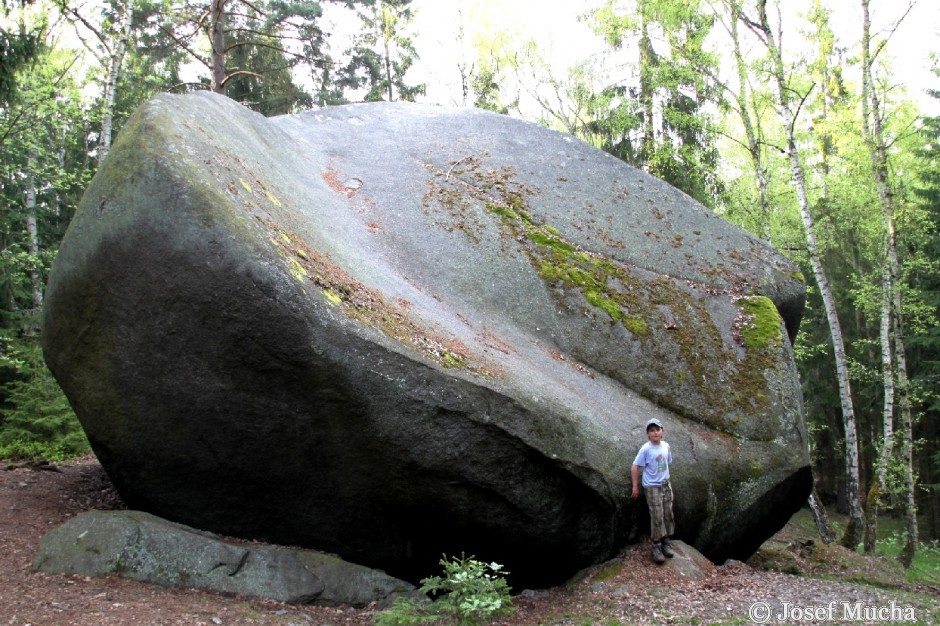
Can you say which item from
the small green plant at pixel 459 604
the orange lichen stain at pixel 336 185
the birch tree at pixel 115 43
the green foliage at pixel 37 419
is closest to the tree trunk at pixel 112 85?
the birch tree at pixel 115 43

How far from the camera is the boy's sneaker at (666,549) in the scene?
7.34m

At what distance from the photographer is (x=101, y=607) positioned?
5.23 m

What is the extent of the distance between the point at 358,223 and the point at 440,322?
8.85 ft

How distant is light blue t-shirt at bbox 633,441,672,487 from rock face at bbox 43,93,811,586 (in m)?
0.22

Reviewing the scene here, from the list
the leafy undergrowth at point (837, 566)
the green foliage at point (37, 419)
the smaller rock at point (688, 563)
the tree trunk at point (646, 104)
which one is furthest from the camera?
the tree trunk at point (646, 104)

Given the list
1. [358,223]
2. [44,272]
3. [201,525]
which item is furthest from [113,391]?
[44,272]

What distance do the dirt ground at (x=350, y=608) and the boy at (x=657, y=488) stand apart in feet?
0.79

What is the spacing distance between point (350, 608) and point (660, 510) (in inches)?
136

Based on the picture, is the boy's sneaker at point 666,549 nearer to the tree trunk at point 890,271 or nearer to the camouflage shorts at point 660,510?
the camouflage shorts at point 660,510

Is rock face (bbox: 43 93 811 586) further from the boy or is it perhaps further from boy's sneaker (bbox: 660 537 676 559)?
boy's sneaker (bbox: 660 537 676 559)

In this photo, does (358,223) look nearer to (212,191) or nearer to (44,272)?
(212,191)

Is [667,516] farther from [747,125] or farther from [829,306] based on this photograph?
[747,125]

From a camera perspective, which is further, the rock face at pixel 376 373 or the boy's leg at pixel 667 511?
the boy's leg at pixel 667 511

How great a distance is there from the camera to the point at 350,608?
6371 mm
